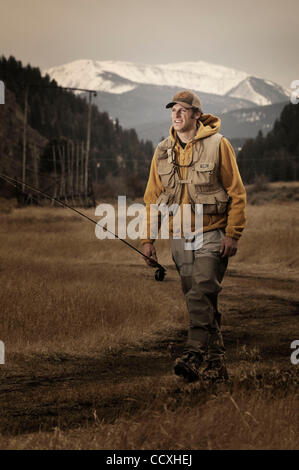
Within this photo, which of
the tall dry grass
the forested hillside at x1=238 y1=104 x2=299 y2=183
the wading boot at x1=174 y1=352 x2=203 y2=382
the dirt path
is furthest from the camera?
the forested hillside at x1=238 y1=104 x2=299 y2=183

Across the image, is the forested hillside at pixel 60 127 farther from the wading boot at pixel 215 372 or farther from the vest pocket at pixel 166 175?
the wading boot at pixel 215 372

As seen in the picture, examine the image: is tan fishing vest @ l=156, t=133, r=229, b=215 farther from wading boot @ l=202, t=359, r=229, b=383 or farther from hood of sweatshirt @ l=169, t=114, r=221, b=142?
wading boot @ l=202, t=359, r=229, b=383

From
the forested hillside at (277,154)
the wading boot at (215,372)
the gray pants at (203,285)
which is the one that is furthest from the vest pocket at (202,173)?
the forested hillside at (277,154)

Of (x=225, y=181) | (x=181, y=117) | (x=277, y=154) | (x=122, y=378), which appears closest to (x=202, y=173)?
(x=225, y=181)

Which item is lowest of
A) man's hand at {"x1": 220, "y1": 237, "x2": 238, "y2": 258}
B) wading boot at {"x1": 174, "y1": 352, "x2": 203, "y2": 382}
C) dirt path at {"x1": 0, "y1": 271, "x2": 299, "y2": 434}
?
dirt path at {"x1": 0, "y1": 271, "x2": 299, "y2": 434}

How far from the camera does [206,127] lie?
5.32m

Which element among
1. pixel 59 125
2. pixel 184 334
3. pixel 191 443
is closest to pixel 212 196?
pixel 191 443

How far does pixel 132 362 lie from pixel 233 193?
214 centimetres

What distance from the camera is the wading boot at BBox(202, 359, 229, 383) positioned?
530cm

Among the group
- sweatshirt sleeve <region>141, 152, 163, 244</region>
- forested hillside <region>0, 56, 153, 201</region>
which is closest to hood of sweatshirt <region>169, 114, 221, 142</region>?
sweatshirt sleeve <region>141, 152, 163, 244</region>

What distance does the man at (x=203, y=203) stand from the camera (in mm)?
5230

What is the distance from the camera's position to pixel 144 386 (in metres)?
5.59

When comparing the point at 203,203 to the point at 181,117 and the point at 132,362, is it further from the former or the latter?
the point at 132,362

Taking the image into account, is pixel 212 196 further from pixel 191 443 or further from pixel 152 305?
pixel 152 305
